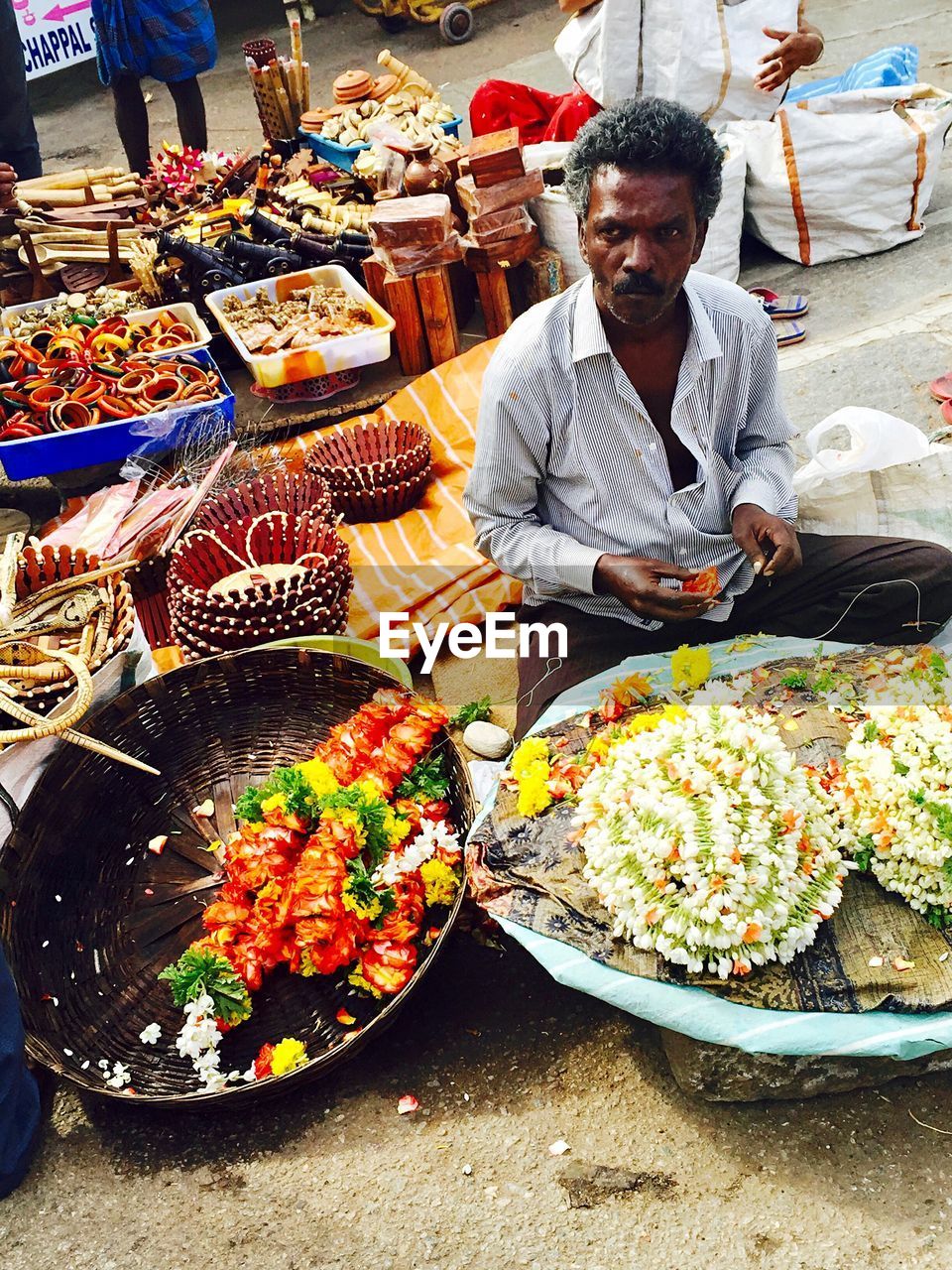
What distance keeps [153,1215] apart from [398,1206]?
470mm

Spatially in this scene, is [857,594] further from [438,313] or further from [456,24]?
[456,24]

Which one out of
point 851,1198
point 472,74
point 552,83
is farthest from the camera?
point 472,74

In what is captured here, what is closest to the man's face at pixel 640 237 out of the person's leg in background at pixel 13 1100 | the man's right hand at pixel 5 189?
the person's leg in background at pixel 13 1100

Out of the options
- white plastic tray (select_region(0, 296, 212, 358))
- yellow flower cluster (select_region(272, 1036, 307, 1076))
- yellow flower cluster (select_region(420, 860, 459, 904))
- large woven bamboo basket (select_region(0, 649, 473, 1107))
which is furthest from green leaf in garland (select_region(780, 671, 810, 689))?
white plastic tray (select_region(0, 296, 212, 358))

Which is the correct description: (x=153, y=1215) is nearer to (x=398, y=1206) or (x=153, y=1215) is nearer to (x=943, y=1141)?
(x=398, y=1206)

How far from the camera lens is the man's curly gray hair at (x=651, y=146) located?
6.98 ft

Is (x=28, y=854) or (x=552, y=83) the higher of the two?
(x=552, y=83)

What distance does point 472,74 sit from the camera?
7.86 metres

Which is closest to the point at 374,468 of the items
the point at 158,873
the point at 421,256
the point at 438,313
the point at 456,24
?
the point at 438,313

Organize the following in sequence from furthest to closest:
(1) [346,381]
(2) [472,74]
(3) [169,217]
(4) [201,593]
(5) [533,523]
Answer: (2) [472,74], (3) [169,217], (1) [346,381], (4) [201,593], (5) [533,523]

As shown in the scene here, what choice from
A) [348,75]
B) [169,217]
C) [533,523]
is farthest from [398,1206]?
[348,75]

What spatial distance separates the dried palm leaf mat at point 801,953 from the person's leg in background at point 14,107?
5.21 meters

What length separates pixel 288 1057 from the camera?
7.00ft

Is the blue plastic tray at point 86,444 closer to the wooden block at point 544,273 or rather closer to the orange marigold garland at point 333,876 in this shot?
the wooden block at point 544,273
